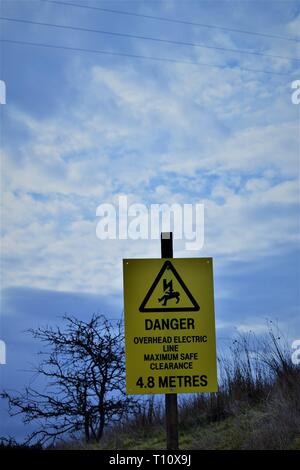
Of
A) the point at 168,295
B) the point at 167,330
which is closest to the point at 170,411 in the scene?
the point at 167,330

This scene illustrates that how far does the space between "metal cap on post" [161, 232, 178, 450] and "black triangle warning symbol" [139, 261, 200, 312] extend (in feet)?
0.55

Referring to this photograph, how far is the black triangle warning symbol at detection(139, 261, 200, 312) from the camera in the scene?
716cm

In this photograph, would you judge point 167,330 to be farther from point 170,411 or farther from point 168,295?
point 170,411

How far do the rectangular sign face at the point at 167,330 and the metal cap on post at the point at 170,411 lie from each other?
101 millimetres

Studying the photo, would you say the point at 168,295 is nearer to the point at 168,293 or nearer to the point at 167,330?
the point at 168,293

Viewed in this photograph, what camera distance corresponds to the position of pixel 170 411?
724 centimetres

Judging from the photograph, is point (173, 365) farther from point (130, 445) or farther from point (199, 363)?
point (130, 445)

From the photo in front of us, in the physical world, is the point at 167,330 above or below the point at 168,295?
below

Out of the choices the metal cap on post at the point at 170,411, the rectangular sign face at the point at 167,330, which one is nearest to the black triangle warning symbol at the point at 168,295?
the rectangular sign face at the point at 167,330

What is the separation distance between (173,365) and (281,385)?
5100mm

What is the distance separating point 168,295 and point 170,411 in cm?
137

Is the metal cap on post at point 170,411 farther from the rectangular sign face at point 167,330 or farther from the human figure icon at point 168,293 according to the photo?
the human figure icon at point 168,293

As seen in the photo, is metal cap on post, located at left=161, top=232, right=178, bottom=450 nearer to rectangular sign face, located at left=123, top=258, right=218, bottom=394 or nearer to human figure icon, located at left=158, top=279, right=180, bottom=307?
rectangular sign face, located at left=123, top=258, right=218, bottom=394

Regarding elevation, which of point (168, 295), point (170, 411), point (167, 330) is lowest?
point (170, 411)
